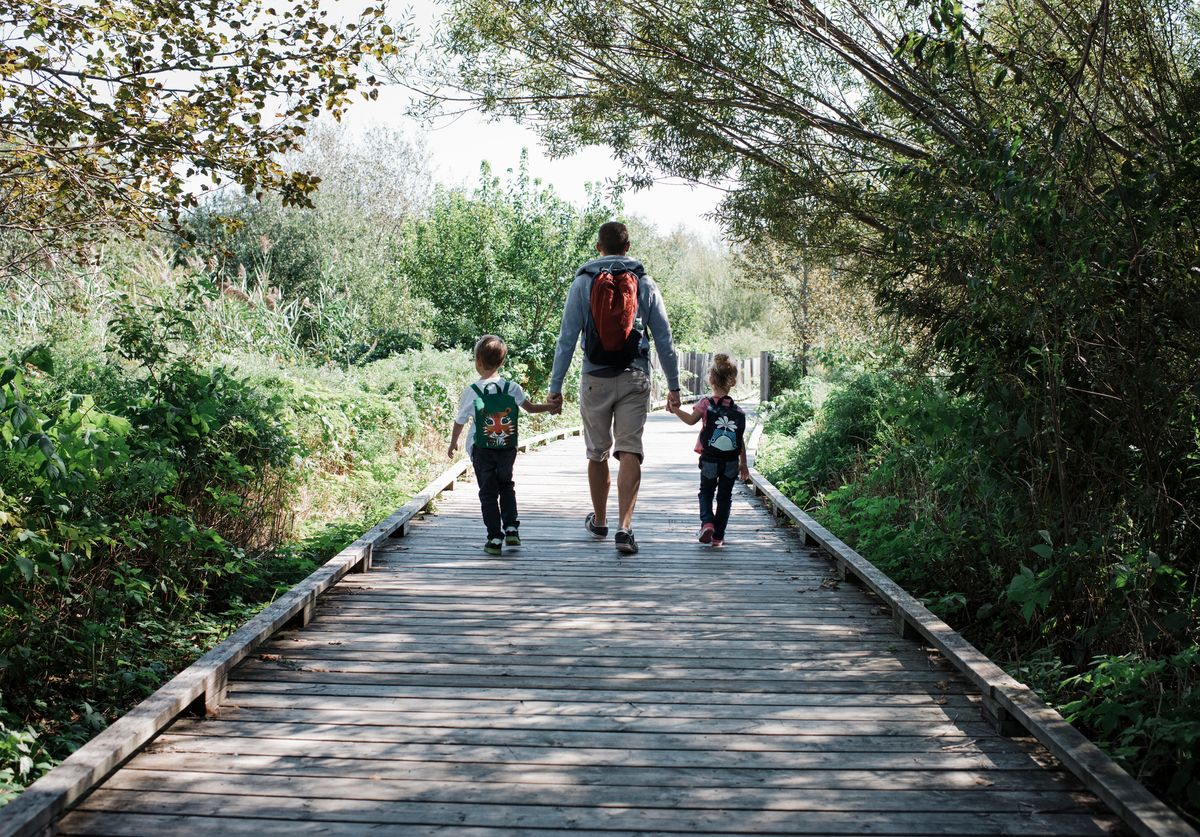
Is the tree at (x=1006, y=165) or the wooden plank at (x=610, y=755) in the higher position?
the tree at (x=1006, y=165)

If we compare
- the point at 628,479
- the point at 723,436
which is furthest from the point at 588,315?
the point at 723,436

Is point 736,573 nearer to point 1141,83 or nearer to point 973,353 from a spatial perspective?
point 973,353

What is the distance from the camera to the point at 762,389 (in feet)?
95.6

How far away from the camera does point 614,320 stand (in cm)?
649

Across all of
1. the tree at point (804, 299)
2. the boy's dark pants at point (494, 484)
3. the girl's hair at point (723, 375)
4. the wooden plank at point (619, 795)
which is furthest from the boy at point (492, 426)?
the tree at point (804, 299)

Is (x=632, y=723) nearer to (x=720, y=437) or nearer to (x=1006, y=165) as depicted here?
(x=1006, y=165)

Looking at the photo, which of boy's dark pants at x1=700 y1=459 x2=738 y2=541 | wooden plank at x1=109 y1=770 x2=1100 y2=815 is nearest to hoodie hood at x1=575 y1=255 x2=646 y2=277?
boy's dark pants at x1=700 y1=459 x2=738 y2=541

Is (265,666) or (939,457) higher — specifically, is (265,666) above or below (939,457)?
below

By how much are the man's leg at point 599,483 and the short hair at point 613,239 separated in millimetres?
1446

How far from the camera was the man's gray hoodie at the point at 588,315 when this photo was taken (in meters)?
6.64

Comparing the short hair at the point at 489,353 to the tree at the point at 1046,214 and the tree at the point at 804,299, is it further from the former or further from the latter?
the tree at the point at 804,299

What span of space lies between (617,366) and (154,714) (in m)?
3.89

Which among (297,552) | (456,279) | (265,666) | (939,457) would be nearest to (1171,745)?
(939,457)

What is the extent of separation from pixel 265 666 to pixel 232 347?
8152 millimetres
